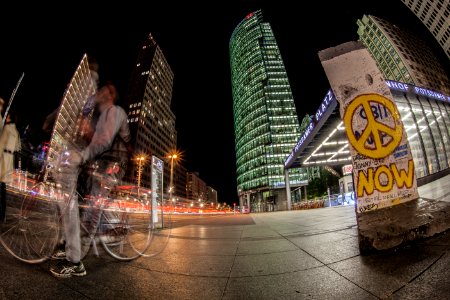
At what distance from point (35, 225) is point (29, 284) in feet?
5.17

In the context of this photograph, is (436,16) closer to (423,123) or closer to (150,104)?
(423,123)

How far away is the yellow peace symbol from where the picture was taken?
9.66 feet

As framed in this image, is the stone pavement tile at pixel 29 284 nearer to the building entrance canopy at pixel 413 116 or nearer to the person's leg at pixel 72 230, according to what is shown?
the person's leg at pixel 72 230

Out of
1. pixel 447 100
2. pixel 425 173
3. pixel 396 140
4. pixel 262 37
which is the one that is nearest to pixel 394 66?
pixel 262 37

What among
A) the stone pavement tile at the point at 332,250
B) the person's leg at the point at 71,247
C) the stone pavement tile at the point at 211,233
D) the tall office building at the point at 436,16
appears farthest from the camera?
the tall office building at the point at 436,16

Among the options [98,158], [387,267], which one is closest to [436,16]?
[387,267]

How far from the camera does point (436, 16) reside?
66.3 meters

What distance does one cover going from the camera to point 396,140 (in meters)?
2.98

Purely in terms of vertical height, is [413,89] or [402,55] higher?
[402,55]

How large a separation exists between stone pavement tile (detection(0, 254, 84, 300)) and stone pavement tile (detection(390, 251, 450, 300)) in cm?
223

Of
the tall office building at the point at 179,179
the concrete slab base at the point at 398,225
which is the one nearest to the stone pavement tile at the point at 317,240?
the concrete slab base at the point at 398,225

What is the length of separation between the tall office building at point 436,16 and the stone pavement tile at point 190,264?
90917mm

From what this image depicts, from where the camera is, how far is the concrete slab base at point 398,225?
7.79ft

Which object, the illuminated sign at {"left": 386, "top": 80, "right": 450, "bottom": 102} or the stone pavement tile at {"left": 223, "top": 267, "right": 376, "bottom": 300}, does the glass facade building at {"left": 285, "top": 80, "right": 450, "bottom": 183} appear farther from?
the stone pavement tile at {"left": 223, "top": 267, "right": 376, "bottom": 300}
